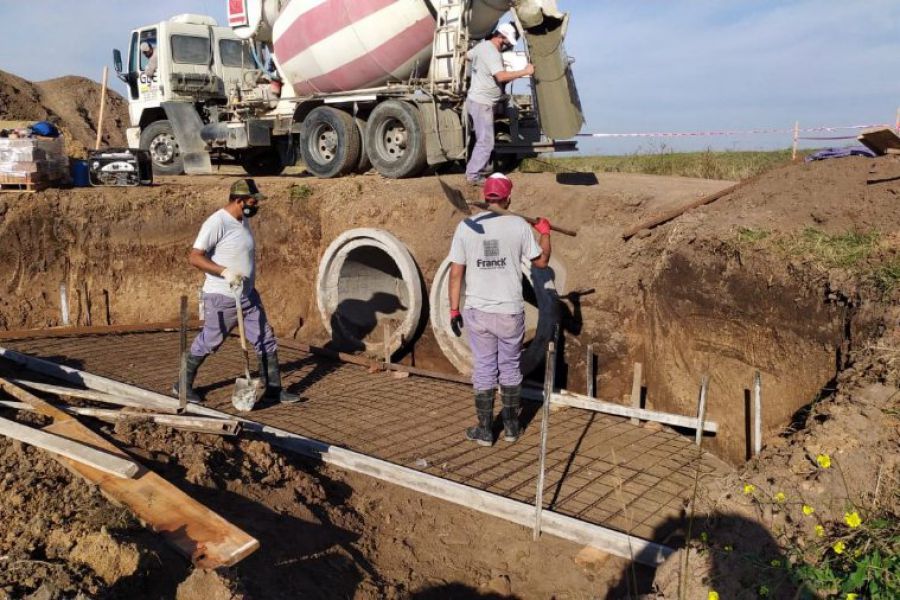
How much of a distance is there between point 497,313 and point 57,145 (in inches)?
330

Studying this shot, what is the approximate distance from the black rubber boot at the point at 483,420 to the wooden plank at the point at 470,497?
0.74m

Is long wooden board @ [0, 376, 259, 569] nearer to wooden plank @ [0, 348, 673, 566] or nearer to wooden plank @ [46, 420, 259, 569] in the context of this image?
wooden plank @ [46, 420, 259, 569]

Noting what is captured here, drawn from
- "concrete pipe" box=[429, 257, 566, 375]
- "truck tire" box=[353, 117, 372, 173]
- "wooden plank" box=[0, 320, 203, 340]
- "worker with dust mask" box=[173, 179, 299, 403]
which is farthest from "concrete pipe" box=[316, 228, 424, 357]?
"worker with dust mask" box=[173, 179, 299, 403]

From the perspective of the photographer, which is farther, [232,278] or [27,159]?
[27,159]

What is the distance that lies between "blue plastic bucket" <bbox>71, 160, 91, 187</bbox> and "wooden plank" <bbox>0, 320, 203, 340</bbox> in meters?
3.07

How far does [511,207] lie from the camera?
25.0ft

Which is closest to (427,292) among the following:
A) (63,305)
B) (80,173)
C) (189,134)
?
(63,305)

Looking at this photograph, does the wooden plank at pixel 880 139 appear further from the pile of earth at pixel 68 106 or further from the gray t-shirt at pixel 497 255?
the pile of earth at pixel 68 106

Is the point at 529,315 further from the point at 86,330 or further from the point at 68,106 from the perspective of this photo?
the point at 68,106

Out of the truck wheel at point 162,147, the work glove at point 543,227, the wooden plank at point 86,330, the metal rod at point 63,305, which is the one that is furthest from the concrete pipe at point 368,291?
the truck wheel at point 162,147

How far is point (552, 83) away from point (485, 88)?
2.61 feet

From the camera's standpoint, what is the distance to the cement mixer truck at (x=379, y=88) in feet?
26.7

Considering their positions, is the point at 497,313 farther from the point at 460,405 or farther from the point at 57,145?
the point at 57,145

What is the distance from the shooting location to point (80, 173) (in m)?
10.8
